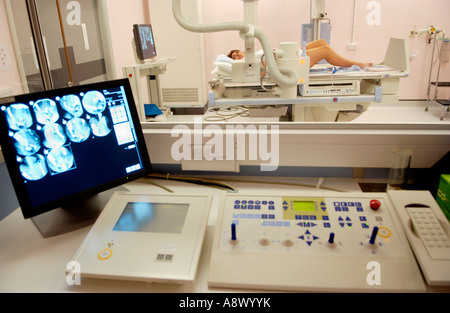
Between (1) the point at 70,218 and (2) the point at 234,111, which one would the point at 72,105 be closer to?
(1) the point at 70,218

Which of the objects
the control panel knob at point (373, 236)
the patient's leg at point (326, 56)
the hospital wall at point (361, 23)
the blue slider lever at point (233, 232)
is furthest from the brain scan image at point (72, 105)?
the hospital wall at point (361, 23)

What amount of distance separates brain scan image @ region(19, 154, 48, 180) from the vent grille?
2.93m

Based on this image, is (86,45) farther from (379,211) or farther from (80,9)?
(379,211)

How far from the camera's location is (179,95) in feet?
12.4

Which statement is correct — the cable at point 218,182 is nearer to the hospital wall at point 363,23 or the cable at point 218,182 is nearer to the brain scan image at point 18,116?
the brain scan image at point 18,116

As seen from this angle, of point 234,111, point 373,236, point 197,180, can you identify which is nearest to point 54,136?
point 197,180

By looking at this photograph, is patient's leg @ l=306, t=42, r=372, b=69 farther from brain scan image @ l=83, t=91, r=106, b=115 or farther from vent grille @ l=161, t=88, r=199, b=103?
brain scan image @ l=83, t=91, r=106, b=115

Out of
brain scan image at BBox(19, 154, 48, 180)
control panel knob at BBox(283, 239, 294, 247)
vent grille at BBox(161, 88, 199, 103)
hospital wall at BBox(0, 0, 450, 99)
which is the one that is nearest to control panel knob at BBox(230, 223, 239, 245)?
control panel knob at BBox(283, 239, 294, 247)

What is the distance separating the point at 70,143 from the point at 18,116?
0.13 meters

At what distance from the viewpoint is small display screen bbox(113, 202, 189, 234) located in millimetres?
784

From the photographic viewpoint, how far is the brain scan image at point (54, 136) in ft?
2.77

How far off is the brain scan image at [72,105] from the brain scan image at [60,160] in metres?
0.10
